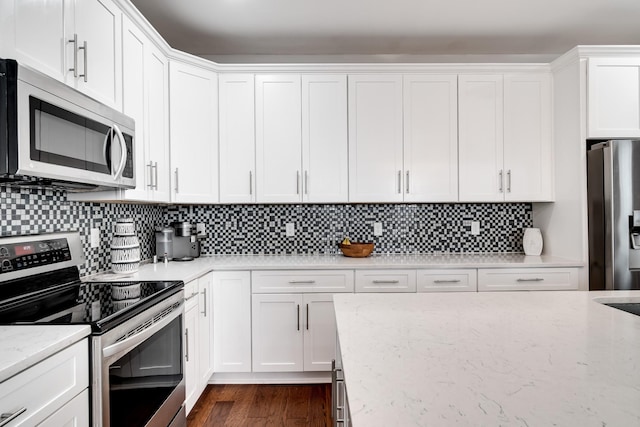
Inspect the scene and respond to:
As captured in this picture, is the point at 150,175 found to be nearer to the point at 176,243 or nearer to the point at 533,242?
the point at 176,243

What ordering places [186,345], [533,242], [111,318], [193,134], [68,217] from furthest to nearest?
[533,242] < [193,134] < [186,345] < [68,217] < [111,318]

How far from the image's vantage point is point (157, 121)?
8.30 feet

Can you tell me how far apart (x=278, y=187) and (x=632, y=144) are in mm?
2430

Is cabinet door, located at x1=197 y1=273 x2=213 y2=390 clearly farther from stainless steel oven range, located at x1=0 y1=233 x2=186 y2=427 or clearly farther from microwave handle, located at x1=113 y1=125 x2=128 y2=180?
microwave handle, located at x1=113 y1=125 x2=128 y2=180

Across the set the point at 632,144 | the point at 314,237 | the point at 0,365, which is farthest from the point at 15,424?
the point at 632,144

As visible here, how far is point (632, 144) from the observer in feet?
8.45

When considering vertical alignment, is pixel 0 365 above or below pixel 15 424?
above

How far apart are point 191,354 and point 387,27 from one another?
2.63 meters

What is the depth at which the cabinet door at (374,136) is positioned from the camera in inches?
119

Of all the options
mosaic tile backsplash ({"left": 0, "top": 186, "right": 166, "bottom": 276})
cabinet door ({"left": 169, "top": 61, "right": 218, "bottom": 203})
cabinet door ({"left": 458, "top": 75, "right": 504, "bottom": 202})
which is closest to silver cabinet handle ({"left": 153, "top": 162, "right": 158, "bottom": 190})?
cabinet door ({"left": 169, "top": 61, "right": 218, "bottom": 203})

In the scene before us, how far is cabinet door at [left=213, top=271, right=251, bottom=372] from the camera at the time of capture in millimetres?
2766

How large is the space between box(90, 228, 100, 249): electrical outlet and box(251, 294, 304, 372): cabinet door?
1045mm

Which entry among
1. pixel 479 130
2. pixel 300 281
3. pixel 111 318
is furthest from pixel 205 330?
pixel 479 130

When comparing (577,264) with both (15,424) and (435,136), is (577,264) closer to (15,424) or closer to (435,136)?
(435,136)
